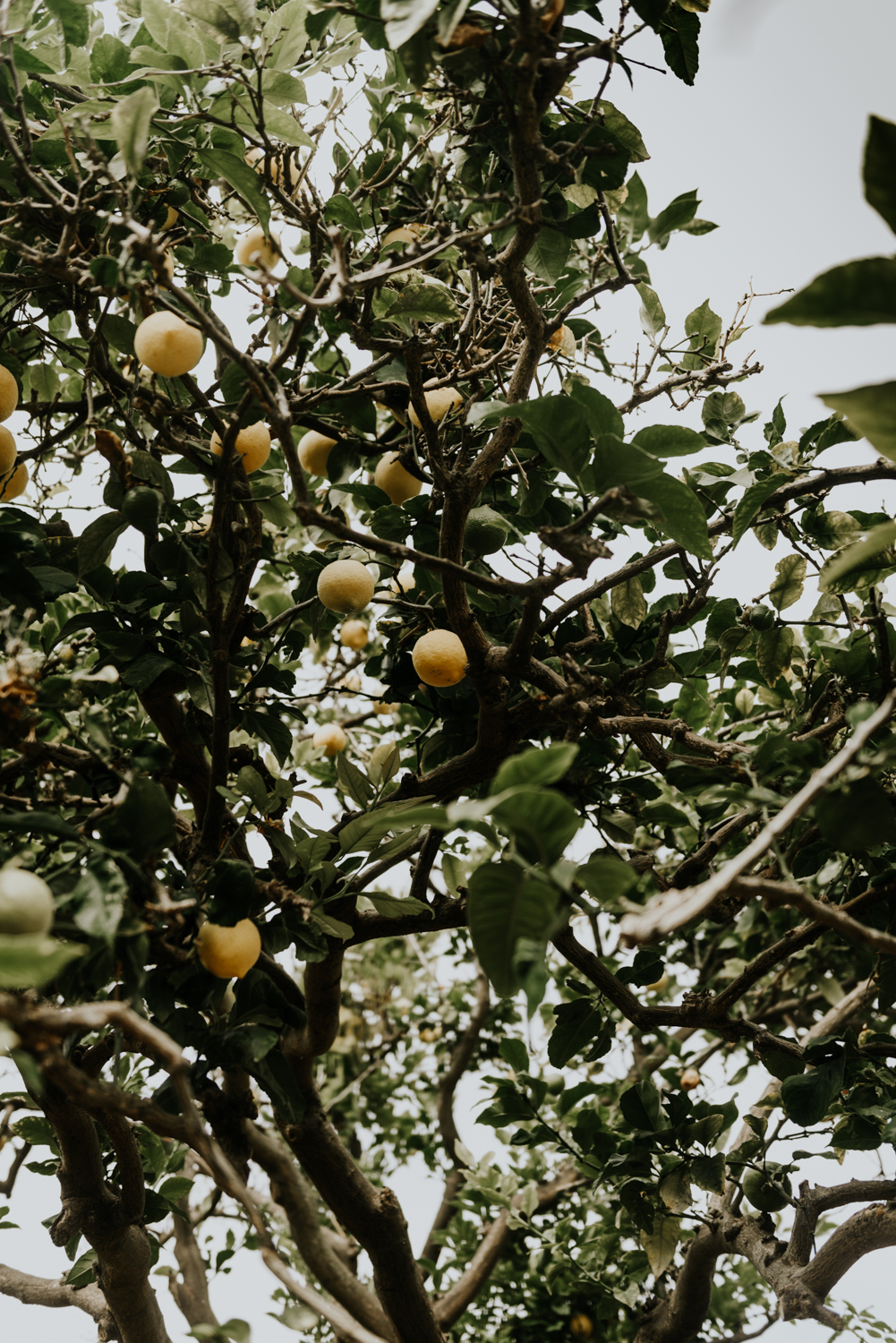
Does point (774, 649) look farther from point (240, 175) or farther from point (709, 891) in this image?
point (240, 175)

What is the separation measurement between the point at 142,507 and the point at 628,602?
0.87 m

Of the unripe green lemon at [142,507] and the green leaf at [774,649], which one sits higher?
the unripe green lemon at [142,507]

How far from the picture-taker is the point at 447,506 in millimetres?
1354

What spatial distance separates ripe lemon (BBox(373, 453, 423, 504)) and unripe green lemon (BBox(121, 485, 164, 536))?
46cm

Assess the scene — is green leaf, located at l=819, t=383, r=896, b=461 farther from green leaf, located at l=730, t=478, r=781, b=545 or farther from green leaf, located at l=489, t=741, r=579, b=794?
green leaf, located at l=730, t=478, r=781, b=545

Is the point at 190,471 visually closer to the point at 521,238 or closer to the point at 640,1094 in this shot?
the point at 521,238

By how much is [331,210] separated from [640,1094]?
67.1 inches

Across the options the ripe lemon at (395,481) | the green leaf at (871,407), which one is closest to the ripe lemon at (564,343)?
the ripe lemon at (395,481)

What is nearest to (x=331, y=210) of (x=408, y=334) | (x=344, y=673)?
(x=408, y=334)

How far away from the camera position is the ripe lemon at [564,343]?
5.90 ft

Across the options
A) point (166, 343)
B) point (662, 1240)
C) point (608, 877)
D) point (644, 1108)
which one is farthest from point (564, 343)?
point (662, 1240)

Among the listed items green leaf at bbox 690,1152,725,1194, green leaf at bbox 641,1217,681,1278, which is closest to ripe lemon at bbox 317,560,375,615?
green leaf at bbox 690,1152,725,1194

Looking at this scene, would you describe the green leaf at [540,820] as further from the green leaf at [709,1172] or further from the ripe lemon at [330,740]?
the ripe lemon at [330,740]

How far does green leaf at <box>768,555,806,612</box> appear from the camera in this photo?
156 cm
